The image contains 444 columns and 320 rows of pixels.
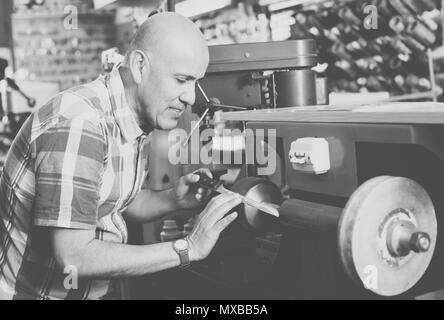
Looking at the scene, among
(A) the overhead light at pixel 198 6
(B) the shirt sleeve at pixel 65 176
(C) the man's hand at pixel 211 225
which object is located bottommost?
(C) the man's hand at pixel 211 225

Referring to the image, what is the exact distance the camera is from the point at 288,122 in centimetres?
133

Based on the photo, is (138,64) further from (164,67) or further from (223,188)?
(223,188)

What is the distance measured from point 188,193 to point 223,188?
255 millimetres

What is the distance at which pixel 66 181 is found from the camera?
1130 mm

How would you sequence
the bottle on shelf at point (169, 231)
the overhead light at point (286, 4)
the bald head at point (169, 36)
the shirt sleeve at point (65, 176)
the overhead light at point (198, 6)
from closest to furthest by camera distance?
the shirt sleeve at point (65, 176), the bald head at point (169, 36), the bottle on shelf at point (169, 231), the overhead light at point (198, 6), the overhead light at point (286, 4)

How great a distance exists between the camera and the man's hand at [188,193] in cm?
153

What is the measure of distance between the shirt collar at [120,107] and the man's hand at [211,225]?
28 cm

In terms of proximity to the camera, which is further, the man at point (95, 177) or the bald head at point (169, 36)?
the bald head at point (169, 36)

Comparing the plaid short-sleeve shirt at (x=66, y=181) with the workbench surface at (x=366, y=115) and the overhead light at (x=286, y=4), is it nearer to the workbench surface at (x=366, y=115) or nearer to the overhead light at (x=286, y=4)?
the workbench surface at (x=366, y=115)

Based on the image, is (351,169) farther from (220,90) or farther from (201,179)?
(220,90)

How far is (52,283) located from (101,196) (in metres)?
0.23

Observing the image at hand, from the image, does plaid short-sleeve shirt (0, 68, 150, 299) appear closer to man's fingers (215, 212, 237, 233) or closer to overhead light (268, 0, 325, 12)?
man's fingers (215, 212, 237, 233)

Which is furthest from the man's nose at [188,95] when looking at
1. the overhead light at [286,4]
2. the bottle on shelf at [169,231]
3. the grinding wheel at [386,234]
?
the overhead light at [286,4]

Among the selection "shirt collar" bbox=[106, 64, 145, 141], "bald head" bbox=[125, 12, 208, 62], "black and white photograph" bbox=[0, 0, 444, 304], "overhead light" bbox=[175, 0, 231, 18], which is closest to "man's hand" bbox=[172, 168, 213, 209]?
"black and white photograph" bbox=[0, 0, 444, 304]
